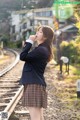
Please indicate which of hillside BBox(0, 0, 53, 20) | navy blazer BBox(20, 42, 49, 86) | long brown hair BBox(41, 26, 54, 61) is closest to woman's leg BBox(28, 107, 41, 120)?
navy blazer BBox(20, 42, 49, 86)

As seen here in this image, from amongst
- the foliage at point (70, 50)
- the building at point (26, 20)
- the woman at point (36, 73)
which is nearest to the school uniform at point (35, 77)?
the woman at point (36, 73)

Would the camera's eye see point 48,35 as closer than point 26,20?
Yes

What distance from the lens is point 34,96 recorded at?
18.7ft

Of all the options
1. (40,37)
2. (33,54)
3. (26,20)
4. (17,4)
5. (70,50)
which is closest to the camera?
(33,54)

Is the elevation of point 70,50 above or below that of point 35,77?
below

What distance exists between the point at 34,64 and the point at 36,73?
13 cm

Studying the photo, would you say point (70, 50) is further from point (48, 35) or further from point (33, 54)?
point (33, 54)

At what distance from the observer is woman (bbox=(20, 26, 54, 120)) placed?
5668 millimetres

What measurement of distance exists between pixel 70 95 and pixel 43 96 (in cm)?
608

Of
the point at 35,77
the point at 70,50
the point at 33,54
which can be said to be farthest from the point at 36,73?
the point at 70,50

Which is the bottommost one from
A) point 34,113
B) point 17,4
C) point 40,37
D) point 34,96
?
point 34,113

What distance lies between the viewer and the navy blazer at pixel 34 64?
5.64 metres

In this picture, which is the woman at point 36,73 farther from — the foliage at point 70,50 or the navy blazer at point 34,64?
the foliage at point 70,50

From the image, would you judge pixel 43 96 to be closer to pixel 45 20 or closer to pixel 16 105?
pixel 16 105
